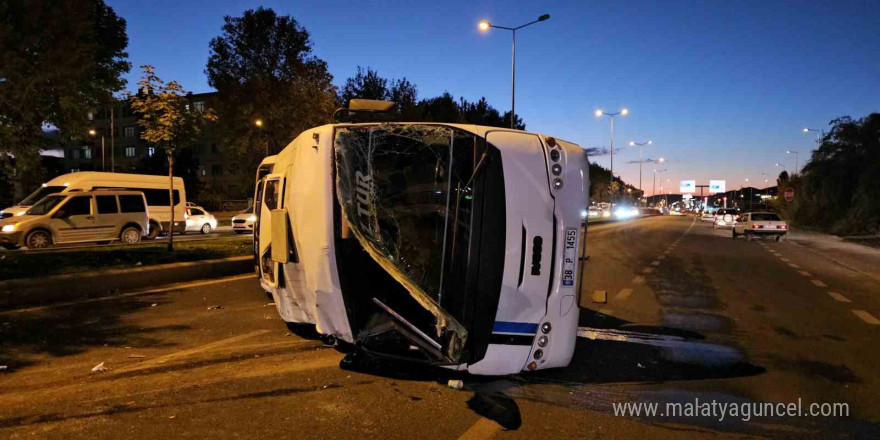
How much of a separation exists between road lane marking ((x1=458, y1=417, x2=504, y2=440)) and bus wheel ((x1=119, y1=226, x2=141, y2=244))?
17.9 metres

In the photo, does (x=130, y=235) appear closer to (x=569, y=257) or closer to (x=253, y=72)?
(x=569, y=257)

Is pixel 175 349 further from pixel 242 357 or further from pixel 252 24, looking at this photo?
pixel 252 24

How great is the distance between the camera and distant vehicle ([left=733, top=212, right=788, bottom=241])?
28422mm

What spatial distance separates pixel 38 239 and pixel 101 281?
27.9 feet

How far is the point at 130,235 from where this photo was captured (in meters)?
18.7

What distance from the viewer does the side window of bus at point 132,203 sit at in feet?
60.6

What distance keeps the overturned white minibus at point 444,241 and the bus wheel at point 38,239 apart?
15.4 metres

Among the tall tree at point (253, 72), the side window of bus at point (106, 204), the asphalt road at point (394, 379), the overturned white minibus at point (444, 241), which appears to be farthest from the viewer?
the tall tree at point (253, 72)

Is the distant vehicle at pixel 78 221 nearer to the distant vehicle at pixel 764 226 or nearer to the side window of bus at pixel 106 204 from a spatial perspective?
the side window of bus at pixel 106 204

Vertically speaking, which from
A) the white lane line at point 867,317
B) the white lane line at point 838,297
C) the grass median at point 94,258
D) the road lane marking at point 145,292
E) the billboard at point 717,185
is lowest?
the white lane line at point 838,297

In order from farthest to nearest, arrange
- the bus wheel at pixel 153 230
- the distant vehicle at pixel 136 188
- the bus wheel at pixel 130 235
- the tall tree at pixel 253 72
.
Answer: the tall tree at pixel 253 72 < the distant vehicle at pixel 136 188 < the bus wheel at pixel 153 230 < the bus wheel at pixel 130 235

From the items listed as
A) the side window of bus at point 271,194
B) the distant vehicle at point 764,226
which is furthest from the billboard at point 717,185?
the side window of bus at point 271,194

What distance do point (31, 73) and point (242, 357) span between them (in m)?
12.1

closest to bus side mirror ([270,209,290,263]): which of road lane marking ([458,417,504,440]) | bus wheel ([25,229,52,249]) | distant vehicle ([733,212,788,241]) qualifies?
road lane marking ([458,417,504,440])
